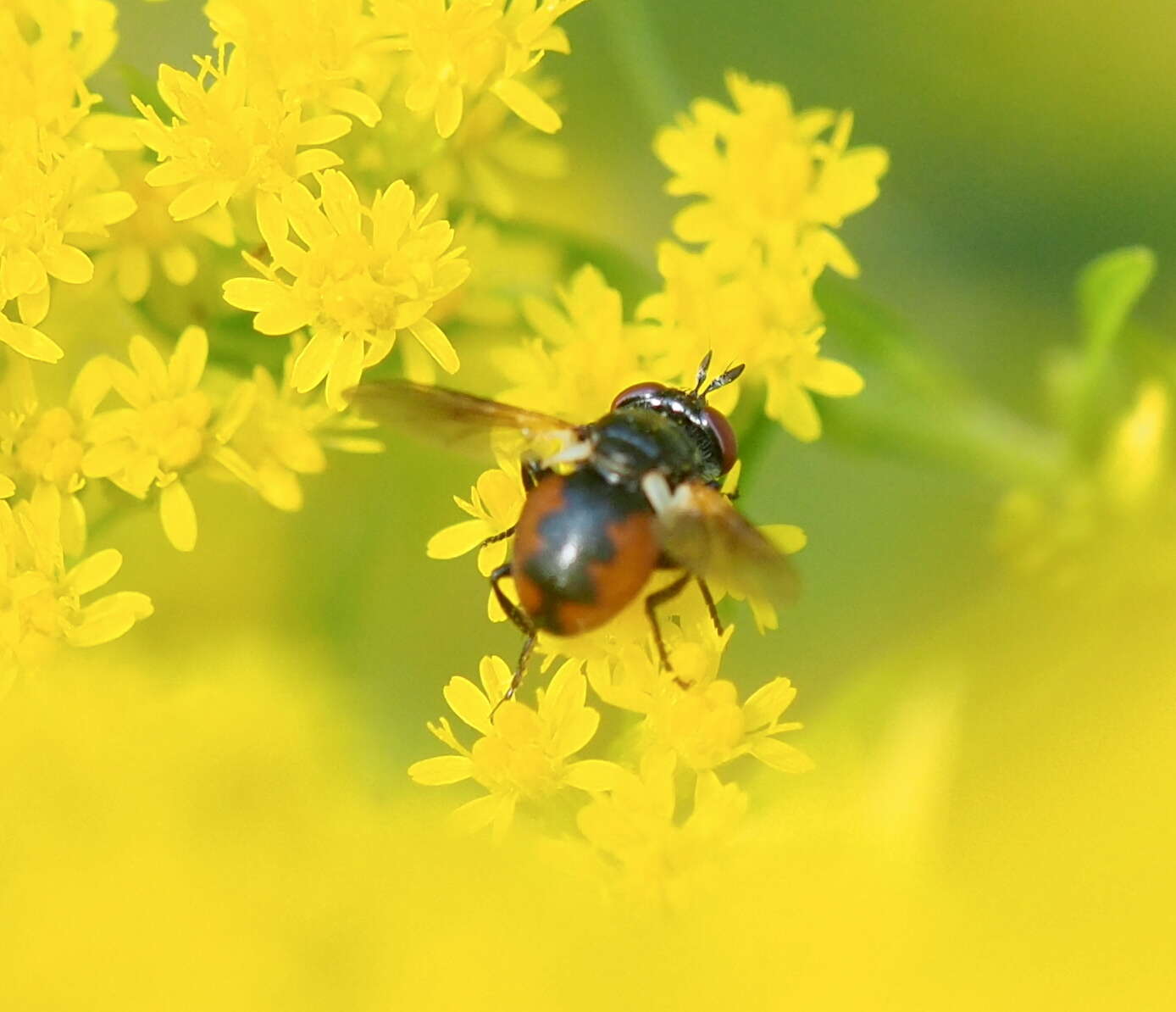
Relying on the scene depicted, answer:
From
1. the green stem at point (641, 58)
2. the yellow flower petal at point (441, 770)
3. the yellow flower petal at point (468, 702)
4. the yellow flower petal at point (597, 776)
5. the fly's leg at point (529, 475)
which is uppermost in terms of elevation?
the green stem at point (641, 58)

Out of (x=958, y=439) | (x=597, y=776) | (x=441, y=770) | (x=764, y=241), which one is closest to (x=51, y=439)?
(x=441, y=770)

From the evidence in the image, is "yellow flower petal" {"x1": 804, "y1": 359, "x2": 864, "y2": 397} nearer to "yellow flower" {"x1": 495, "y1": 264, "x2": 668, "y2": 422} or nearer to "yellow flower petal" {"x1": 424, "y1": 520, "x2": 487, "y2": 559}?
"yellow flower" {"x1": 495, "y1": 264, "x2": 668, "y2": 422}

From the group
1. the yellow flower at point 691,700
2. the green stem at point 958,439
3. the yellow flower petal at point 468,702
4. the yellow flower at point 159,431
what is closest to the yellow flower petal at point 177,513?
the yellow flower at point 159,431

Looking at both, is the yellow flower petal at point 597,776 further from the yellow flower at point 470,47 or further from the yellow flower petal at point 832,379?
the yellow flower at point 470,47

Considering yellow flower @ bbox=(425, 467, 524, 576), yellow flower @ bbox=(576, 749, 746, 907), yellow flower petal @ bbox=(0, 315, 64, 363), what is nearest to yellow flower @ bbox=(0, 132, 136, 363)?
yellow flower petal @ bbox=(0, 315, 64, 363)

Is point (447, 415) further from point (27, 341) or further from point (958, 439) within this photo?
point (958, 439)
